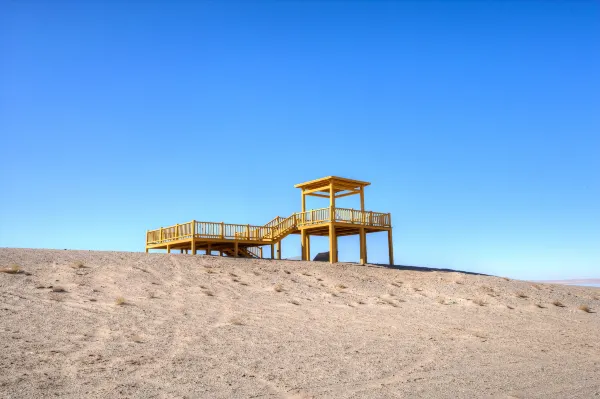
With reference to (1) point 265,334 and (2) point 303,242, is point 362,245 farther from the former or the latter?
(1) point 265,334

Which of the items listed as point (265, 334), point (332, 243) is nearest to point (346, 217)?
point (332, 243)

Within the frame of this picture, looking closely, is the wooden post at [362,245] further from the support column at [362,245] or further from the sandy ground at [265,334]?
the sandy ground at [265,334]

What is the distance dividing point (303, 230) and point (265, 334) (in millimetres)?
20326

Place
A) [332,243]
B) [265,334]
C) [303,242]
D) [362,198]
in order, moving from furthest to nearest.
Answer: [362,198] → [303,242] → [332,243] → [265,334]

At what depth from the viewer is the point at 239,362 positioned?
38.3 ft

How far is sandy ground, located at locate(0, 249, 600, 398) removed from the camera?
32.9 feet

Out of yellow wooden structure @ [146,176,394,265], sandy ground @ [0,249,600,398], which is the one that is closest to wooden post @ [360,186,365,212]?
yellow wooden structure @ [146,176,394,265]

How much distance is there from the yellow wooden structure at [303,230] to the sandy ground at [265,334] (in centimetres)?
484

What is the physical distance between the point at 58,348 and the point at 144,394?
3.67m

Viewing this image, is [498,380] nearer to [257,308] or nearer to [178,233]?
[257,308]

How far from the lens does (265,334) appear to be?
14.8 m

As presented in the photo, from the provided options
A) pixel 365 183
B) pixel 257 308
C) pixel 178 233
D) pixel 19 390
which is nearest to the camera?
pixel 19 390

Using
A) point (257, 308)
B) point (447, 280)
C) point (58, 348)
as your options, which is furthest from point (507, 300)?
point (58, 348)

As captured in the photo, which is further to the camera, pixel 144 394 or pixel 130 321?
pixel 130 321
